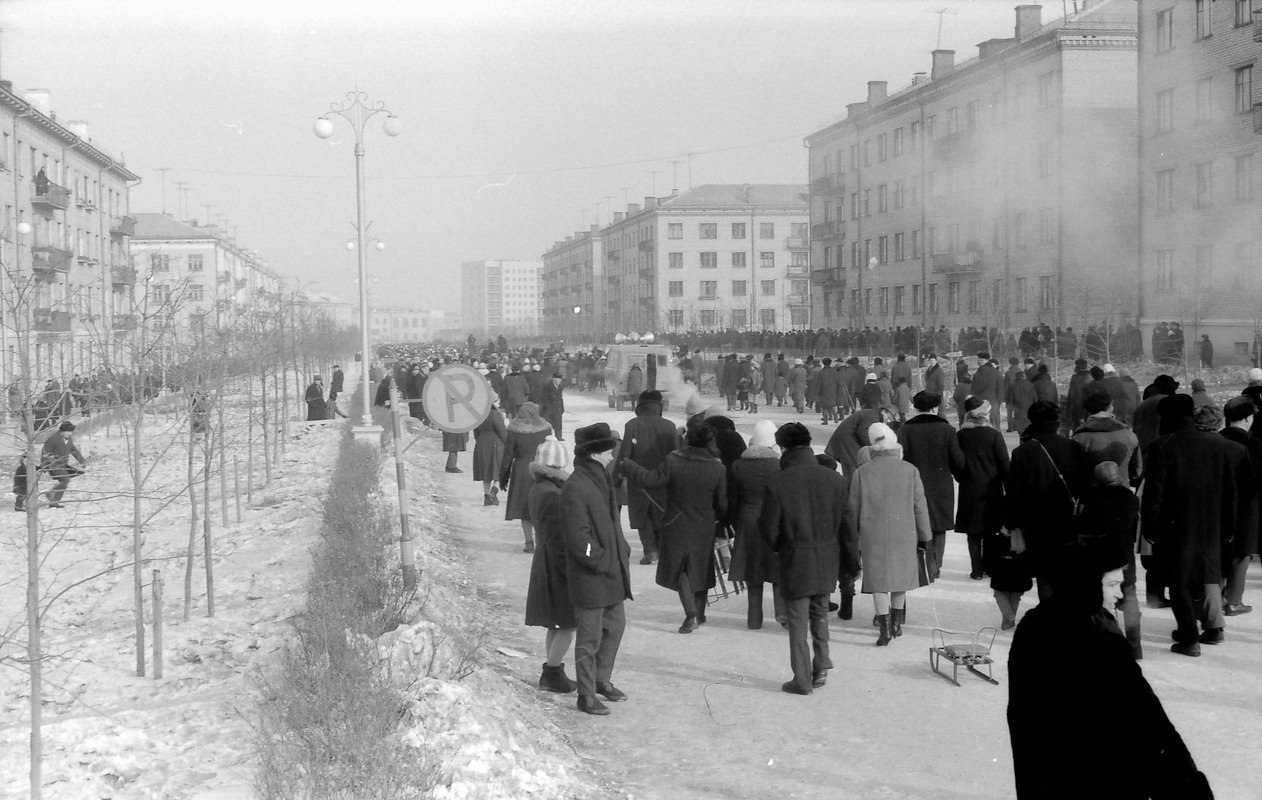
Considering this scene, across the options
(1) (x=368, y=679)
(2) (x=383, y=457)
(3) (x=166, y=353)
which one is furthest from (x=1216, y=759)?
(2) (x=383, y=457)

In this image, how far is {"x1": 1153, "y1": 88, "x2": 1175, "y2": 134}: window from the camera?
39031mm

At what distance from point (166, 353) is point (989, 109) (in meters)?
40.5

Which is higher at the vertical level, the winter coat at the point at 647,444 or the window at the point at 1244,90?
the window at the point at 1244,90

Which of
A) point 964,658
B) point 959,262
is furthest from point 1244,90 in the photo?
point 964,658

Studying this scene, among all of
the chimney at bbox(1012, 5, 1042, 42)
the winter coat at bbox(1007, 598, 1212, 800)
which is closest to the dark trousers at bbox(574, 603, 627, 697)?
the winter coat at bbox(1007, 598, 1212, 800)

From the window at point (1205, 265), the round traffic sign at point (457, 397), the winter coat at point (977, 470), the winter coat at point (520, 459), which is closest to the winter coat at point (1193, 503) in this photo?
the winter coat at point (977, 470)

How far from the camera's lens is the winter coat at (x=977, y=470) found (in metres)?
9.68

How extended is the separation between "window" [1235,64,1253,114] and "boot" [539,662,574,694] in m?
34.3

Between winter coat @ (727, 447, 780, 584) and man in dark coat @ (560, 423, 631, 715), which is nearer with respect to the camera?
man in dark coat @ (560, 423, 631, 715)

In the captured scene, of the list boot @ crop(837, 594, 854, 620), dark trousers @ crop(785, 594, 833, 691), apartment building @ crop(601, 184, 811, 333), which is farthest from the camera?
apartment building @ crop(601, 184, 811, 333)

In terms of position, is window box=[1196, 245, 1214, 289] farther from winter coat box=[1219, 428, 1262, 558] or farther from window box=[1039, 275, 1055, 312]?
winter coat box=[1219, 428, 1262, 558]

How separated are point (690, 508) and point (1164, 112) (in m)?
36.3

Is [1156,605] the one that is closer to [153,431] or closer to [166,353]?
[166,353]

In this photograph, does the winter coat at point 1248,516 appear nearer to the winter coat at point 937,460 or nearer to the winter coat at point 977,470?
the winter coat at point 977,470
